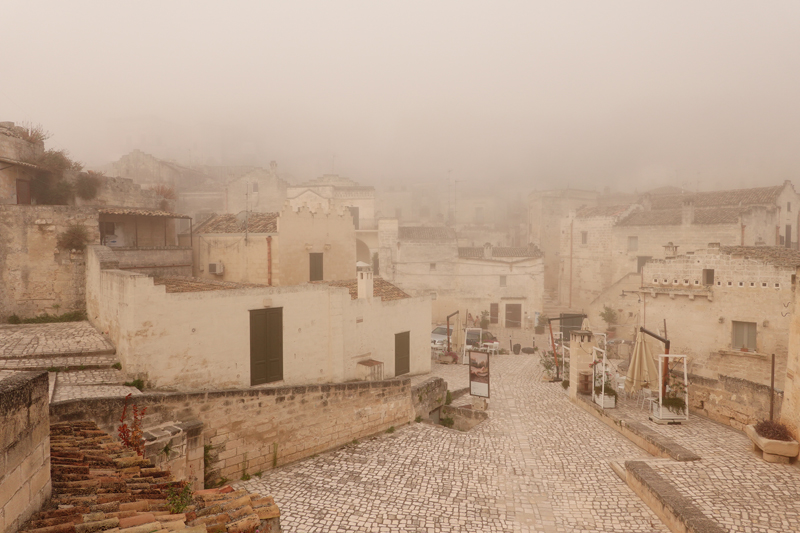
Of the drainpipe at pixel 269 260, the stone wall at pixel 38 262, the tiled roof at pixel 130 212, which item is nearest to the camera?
the stone wall at pixel 38 262

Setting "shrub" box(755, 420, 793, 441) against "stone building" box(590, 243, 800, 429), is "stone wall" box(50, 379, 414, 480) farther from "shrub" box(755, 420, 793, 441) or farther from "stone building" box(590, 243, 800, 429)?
"stone building" box(590, 243, 800, 429)

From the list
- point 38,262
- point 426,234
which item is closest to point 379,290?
point 38,262

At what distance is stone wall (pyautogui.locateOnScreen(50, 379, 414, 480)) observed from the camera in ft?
28.9

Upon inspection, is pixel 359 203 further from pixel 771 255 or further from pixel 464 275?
pixel 771 255

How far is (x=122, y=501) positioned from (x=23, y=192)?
56.2 ft

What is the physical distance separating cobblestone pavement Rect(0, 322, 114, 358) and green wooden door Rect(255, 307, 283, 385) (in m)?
3.09

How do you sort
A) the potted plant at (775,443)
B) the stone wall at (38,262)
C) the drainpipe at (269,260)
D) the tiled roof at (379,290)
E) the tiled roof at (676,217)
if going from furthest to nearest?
the tiled roof at (676,217) < the drainpipe at (269,260) < the tiled roof at (379,290) < the stone wall at (38,262) < the potted plant at (775,443)

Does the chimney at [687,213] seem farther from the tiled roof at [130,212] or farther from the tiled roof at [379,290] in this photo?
the tiled roof at [130,212]

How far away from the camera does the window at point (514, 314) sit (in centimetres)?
3350

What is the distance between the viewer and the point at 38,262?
590 inches

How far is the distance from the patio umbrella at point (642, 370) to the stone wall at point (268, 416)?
626 cm

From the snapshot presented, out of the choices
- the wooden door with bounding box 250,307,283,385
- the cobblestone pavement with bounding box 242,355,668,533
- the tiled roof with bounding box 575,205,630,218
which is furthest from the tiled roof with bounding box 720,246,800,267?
the wooden door with bounding box 250,307,283,385

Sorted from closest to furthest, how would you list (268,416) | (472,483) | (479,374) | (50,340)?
(472,483), (268,416), (50,340), (479,374)

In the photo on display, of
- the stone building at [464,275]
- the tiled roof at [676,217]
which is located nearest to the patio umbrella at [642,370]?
the stone building at [464,275]
